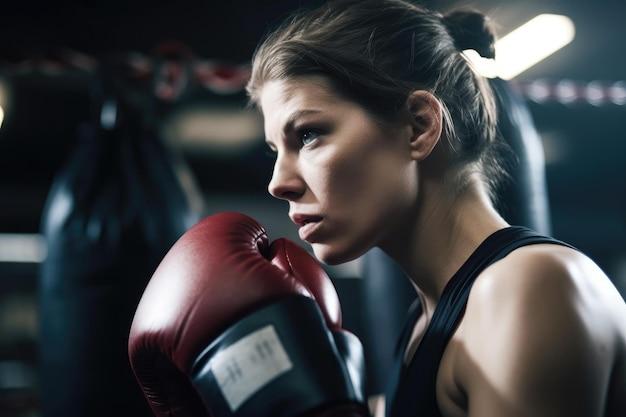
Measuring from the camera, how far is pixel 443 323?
0.93 m

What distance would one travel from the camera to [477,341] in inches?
31.4

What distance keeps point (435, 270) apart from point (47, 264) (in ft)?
4.00

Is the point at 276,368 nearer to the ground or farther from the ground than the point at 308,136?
nearer to the ground

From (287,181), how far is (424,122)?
0.87ft

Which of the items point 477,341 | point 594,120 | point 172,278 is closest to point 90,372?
point 172,278

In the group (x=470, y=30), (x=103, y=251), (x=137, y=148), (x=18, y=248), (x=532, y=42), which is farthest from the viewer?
(x=18, y=248)

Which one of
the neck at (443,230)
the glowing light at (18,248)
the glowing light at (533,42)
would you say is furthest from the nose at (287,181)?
the glowing light at (18,248)

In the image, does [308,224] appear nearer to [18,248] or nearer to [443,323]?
[443,323]

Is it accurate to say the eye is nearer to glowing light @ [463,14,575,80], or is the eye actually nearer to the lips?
the lips

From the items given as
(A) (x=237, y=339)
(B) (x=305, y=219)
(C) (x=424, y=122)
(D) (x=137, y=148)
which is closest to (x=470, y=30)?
(C) (x=424, y=122)

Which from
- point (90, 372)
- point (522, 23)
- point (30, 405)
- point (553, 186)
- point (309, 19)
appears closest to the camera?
point (309, 19)

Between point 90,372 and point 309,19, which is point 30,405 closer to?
point 90,372

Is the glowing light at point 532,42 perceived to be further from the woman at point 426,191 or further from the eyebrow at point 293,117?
the eyebrow at point 293,117

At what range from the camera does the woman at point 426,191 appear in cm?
77
